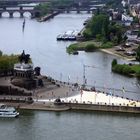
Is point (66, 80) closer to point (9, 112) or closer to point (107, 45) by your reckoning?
point (9, 112)

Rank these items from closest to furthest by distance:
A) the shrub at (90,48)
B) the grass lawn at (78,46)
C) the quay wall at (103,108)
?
the quay wall at (103,108)
the grass lawn at (78,46)
the shrub at (90,48)

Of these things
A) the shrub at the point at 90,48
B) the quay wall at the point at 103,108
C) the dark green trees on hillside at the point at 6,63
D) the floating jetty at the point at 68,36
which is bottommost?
the quay wall at the point at 103,108

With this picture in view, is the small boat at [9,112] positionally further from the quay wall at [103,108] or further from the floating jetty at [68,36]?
the floating jetty at [68,36]

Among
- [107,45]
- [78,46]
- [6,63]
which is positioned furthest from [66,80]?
[107,45]

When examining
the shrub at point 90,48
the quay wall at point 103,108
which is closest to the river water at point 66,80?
the quay wall at point 103,108

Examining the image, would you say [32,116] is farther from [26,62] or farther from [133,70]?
[133,70]

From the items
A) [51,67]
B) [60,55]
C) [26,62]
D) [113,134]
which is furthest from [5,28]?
[113,134]

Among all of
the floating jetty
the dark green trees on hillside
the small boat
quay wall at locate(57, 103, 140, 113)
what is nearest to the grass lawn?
the floating jetty

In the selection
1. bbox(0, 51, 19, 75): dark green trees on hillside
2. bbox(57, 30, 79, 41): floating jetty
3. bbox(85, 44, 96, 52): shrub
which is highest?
bbox(57, 30, 79, 41): floating jetty

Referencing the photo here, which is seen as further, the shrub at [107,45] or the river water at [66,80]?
the shrub at [107,45]

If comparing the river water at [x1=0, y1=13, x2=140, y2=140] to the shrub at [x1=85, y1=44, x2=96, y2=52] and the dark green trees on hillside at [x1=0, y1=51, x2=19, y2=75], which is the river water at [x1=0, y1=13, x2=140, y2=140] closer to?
the shrub at [x1=85, y1=44, x2=96, y2=52]
